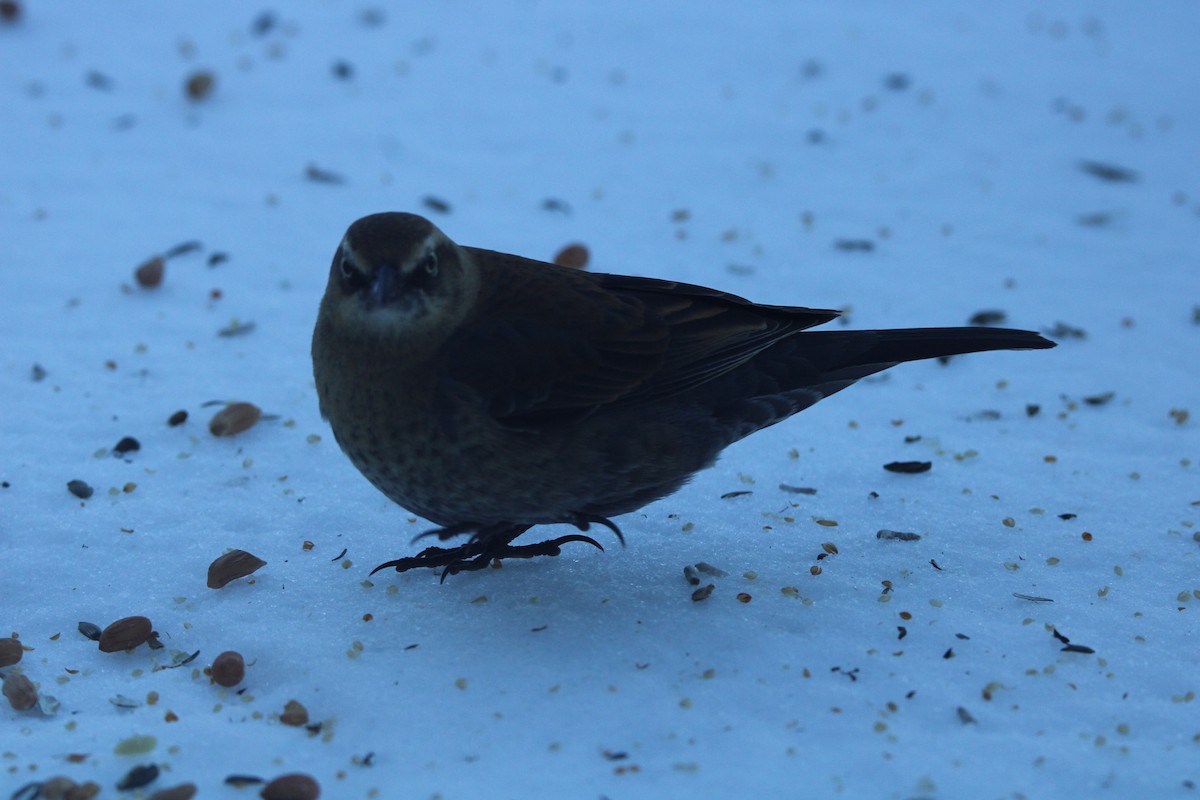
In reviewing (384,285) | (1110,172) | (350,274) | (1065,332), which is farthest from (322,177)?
(1110,172)

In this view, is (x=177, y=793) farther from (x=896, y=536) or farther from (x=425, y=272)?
(x=896, y=536)

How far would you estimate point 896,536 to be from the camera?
13.3 ft

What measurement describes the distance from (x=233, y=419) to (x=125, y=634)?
137 cm

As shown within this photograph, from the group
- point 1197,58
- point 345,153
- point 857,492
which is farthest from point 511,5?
point 857,492

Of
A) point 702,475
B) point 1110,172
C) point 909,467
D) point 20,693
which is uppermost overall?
point 1110,172

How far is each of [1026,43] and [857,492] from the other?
5.88 metres

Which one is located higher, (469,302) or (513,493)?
(469,302)

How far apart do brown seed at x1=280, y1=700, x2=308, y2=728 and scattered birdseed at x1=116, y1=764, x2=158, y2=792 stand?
340 millimetres

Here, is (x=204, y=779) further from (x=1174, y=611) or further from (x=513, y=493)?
(x=1174, y=611)

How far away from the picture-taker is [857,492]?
4418 millimetres

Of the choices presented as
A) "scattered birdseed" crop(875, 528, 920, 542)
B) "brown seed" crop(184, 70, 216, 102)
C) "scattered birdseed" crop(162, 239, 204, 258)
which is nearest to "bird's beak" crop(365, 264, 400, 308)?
"scattered birdseed" crop(875, 528, 920, 542)

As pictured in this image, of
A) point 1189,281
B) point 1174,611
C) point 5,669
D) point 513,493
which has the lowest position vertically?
point 5,669

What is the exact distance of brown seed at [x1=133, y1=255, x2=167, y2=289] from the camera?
5730 millimetres

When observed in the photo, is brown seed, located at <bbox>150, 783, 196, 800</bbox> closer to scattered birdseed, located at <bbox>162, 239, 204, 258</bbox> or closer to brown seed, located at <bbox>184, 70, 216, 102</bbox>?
scattered birdseed, located at <bbox>162, 239, 204, 258</bbox>
